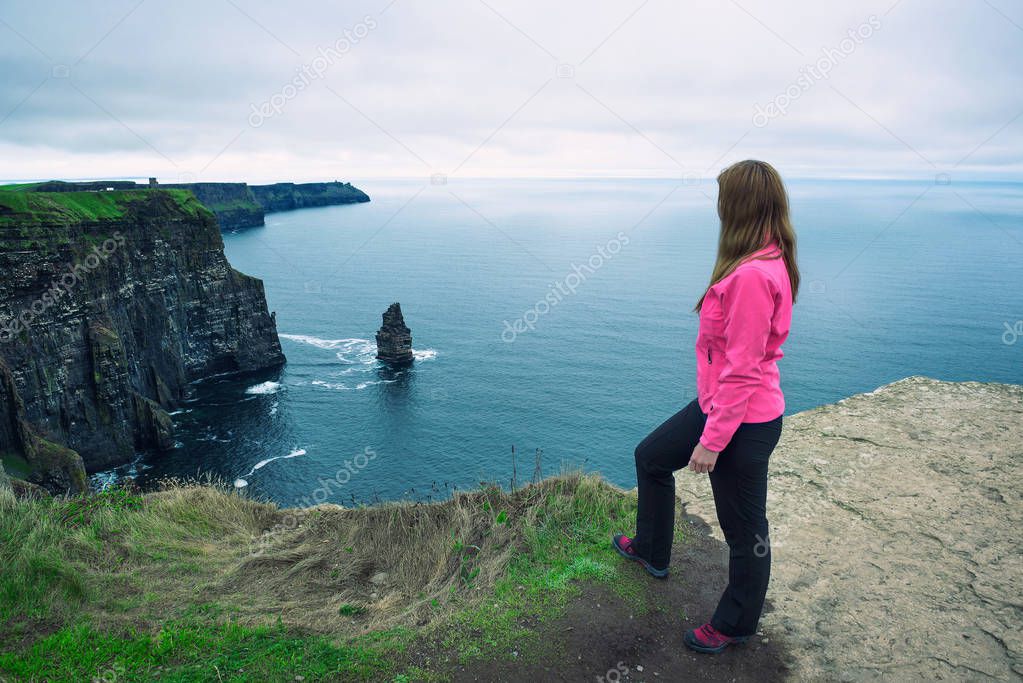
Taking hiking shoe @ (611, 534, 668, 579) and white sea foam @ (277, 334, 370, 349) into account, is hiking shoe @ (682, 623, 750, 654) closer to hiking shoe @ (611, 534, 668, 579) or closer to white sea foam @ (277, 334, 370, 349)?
hiking shoe @ (611, 534, 668, 579)

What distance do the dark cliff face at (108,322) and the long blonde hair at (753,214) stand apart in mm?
39790

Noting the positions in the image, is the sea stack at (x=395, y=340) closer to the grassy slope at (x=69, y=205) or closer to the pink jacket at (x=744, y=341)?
the grassy slope at (x=69, y=205)

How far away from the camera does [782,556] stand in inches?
266

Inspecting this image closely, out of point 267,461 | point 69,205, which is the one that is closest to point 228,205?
point 69,205

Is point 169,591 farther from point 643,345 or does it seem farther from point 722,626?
point 643,345

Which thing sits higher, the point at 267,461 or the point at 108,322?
the point at 108,322

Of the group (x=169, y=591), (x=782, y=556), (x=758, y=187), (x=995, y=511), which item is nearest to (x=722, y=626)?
(x=782, y=556)

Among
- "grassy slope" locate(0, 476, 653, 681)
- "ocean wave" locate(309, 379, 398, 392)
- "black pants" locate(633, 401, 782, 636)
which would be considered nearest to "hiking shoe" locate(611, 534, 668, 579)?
"grassy slope" locate(0, 476, 653, 681)

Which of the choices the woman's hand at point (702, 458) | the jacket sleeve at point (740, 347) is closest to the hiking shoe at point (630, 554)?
A: the woman's hand at point (702, 458)

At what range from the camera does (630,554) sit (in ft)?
20.9

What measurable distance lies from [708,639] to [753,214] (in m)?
3.54

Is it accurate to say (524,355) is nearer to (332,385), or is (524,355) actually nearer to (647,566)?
(332,385)

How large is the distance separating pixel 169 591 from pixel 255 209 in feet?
692

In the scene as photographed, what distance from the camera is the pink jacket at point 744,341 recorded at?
441 cm
